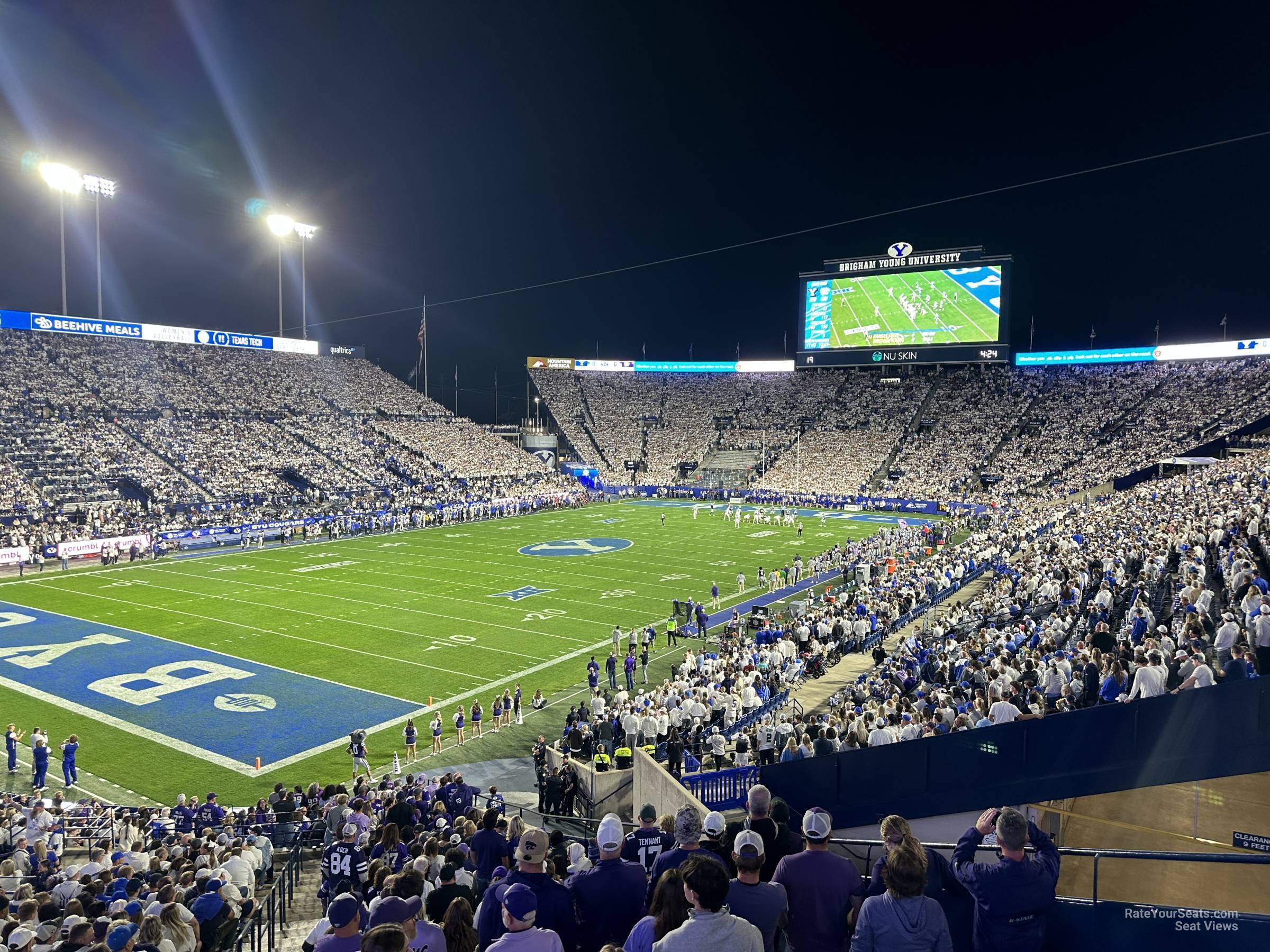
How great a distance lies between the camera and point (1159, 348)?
61.0m

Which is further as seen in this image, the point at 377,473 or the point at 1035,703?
the point at 377,473

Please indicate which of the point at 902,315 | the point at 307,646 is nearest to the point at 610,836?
the point at 307,646

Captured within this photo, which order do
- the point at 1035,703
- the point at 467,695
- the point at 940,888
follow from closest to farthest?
the point at 940,888 < the point at 1035,703 < the point at 467,695

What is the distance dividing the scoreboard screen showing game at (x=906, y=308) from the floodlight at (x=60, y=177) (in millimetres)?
46700

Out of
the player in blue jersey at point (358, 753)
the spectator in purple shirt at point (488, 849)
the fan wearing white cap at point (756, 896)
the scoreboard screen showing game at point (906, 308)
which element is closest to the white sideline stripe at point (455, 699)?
the player in blue jersey at point (358, 753)

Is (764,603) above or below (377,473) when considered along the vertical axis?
below

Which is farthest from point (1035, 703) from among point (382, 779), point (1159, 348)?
point (1159, 348)

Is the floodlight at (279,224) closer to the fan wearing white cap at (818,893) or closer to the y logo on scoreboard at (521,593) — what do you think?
the y logo on scoreboard at (521,593)

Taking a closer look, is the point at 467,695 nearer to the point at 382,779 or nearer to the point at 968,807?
the point at 382,779

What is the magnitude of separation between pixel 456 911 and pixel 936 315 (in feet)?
193

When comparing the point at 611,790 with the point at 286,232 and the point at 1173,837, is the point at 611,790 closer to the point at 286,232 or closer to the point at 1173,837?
the point at 1173,837

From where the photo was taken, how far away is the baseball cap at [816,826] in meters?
3.97

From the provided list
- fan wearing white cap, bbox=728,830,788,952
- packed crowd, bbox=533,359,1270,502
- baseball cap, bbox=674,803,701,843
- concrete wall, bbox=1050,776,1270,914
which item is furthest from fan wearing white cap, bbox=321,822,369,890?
packed crowd, bbox=533,359,1270,502

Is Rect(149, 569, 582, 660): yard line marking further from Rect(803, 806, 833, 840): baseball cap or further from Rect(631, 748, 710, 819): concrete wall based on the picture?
Rect(803, 806, 833, 840): baseball cap
